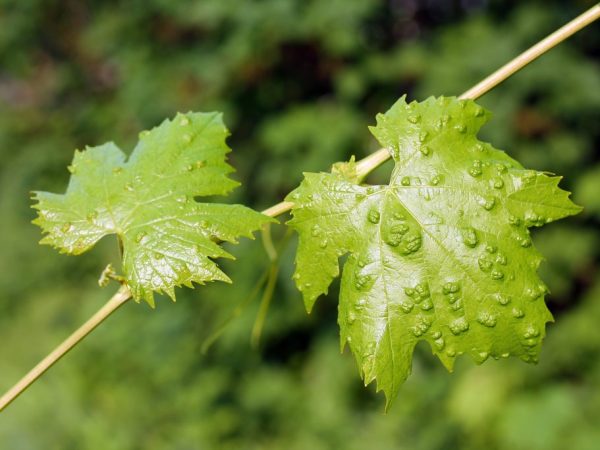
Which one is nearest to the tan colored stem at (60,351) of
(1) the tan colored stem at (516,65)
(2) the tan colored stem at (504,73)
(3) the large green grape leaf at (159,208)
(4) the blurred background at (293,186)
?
(3) the large green grape leaf at (159,208)

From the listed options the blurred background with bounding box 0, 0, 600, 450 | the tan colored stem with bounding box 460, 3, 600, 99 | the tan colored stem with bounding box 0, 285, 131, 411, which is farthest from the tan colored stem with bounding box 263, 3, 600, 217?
the blurred background with bounding box 0, 0, 600, 450

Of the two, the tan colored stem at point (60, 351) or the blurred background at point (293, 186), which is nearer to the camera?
the tan colored stem at point (60, 351)

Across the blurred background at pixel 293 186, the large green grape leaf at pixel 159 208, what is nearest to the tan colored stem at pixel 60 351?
the large green grape leaf at pixel 159 208

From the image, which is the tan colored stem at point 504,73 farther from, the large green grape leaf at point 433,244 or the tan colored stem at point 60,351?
the tan colored stem at point 60,351

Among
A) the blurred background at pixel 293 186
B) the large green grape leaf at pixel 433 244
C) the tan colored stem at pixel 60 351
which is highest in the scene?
the tan colored stem at pixel 60 351

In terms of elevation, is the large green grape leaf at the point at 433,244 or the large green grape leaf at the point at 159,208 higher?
the large green grape leaf at the point at 159,208

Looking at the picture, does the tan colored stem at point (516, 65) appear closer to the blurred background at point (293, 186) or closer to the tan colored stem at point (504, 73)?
the tan colored stem at point (504, 73)

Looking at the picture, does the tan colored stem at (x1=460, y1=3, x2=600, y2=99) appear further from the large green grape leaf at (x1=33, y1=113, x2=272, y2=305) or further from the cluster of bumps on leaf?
the large green grape leaf at (x1=33, y1=113, x2=272, y2=305)

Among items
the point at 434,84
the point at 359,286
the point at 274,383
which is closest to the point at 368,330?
the point at 359,286
